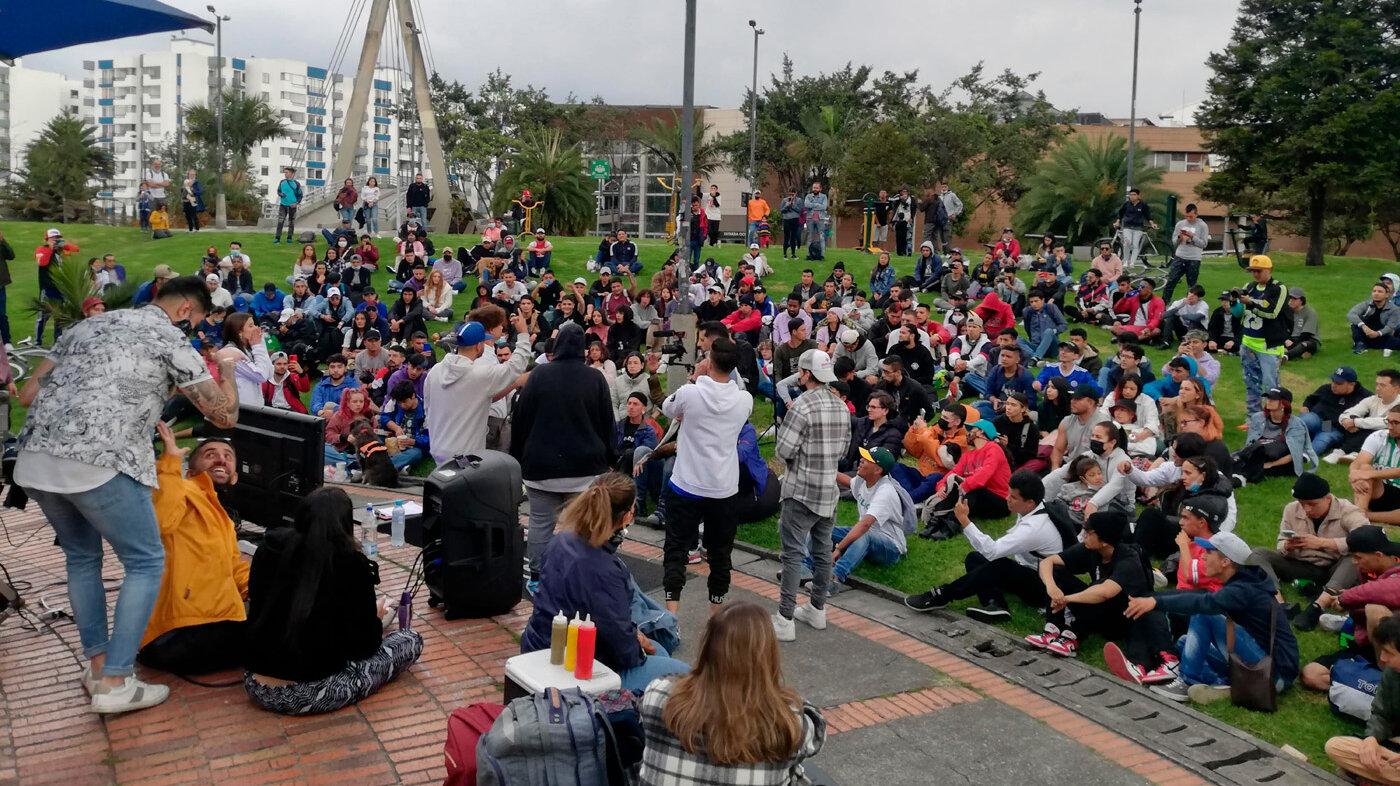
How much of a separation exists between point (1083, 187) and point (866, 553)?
Result: 24.6 m

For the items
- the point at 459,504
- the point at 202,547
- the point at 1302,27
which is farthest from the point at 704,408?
the point at 1302,27

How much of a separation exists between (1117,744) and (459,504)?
381cm

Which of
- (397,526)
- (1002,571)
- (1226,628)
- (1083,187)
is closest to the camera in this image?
(1226,628)

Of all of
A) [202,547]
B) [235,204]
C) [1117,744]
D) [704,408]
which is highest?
[235,204]

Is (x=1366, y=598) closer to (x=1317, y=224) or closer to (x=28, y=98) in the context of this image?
(x=1317, y=224)

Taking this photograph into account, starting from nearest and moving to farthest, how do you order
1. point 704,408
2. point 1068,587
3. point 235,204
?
1. point 704,408
2. point 1068,587
3. point 235,204

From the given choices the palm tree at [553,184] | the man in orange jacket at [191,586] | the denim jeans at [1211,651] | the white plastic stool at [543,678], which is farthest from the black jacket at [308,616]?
the palm tree at [553,184]

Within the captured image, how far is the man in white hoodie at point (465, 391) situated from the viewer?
743 centimetres

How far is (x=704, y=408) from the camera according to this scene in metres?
6.98

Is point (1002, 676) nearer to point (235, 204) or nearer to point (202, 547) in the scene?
point (202, 547)

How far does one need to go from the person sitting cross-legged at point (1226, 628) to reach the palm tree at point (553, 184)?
107 feet

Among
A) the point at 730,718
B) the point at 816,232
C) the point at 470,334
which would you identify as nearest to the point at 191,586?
the point at 470,334

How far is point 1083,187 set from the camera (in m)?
30.6

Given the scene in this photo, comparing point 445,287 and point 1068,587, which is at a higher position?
point 445,287
